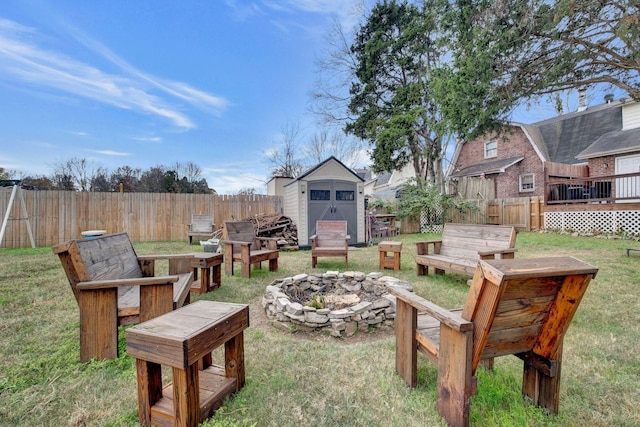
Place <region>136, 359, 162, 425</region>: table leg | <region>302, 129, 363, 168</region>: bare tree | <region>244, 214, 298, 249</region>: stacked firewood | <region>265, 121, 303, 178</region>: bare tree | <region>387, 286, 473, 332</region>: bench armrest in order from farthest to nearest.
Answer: <region>302, 129, 363, 168</region>: bare tree
<region>265, 121, 303, 178</region>: bare tree
<region>244, 214, 298, 249</region>: stacked firewood
<region>136, 359, 162, 425</region>: table leg
<region>387, 286, 473, 332</region>: bench armrest

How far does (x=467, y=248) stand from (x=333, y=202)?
501 centimetres

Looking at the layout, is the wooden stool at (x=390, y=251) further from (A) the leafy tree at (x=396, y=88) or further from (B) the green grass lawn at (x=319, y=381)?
(A) the leafy tree at (x=396, y=88)

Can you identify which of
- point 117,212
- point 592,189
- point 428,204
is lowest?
point 117,212

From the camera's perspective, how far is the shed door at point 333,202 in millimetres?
8961

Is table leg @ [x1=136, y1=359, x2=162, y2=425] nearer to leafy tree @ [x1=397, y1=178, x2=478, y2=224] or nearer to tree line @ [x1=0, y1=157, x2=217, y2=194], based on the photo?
leafy tree @ [x1=397, y1=178, x2=478, y2=224]

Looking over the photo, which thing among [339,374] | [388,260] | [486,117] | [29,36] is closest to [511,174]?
[486,117]

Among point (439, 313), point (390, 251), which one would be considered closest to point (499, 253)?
point (390, 251)

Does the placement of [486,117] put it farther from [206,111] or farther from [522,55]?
[206,111]

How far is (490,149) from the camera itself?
1659cm

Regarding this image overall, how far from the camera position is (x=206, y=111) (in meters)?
12.4

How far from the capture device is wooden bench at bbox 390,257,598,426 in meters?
1.25

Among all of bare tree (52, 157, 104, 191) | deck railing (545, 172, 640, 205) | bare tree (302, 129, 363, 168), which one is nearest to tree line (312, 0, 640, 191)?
deck railing (545, 172, 640, 205)

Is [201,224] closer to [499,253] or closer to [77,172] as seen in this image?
[499,253]

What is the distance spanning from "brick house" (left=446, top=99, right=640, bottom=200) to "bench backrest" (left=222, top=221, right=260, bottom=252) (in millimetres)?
10915
